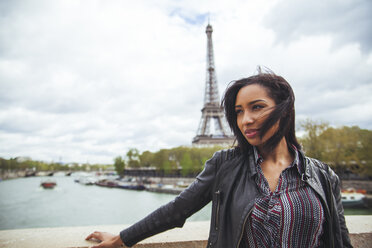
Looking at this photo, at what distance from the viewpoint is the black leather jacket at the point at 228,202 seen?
1011mm

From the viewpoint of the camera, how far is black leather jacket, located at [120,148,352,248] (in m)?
1.01

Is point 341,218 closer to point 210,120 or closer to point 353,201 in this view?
point 353,201

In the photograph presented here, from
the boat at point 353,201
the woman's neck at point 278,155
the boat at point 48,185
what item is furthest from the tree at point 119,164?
the woman's neck at point 278,155

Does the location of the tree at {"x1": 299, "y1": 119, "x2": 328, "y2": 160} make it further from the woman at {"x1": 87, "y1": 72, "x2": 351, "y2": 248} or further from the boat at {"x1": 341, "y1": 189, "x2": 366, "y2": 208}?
the woman at {"x1": 87, "y1": 72, "x2": 351, "y2": 248}

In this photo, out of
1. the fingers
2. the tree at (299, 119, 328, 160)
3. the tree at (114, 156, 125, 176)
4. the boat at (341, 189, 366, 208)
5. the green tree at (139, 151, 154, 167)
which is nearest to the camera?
the fingers

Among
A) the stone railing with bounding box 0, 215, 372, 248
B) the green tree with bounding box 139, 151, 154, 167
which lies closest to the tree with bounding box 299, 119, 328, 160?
the stone railing with bounding box 0, 215, 372, 248

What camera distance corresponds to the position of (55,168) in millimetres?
78312

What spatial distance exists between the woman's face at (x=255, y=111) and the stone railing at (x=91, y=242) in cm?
70

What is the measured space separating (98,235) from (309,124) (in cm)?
1882

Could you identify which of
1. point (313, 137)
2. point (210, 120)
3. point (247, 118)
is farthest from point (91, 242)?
point (210, 120)

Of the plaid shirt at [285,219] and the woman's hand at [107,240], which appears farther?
the woman's hand at [107,240]

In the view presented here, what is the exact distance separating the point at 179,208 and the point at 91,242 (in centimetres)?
60

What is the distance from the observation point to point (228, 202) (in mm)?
1040

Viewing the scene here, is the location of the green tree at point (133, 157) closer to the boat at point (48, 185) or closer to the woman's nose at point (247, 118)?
the boat at point (48, 185)
